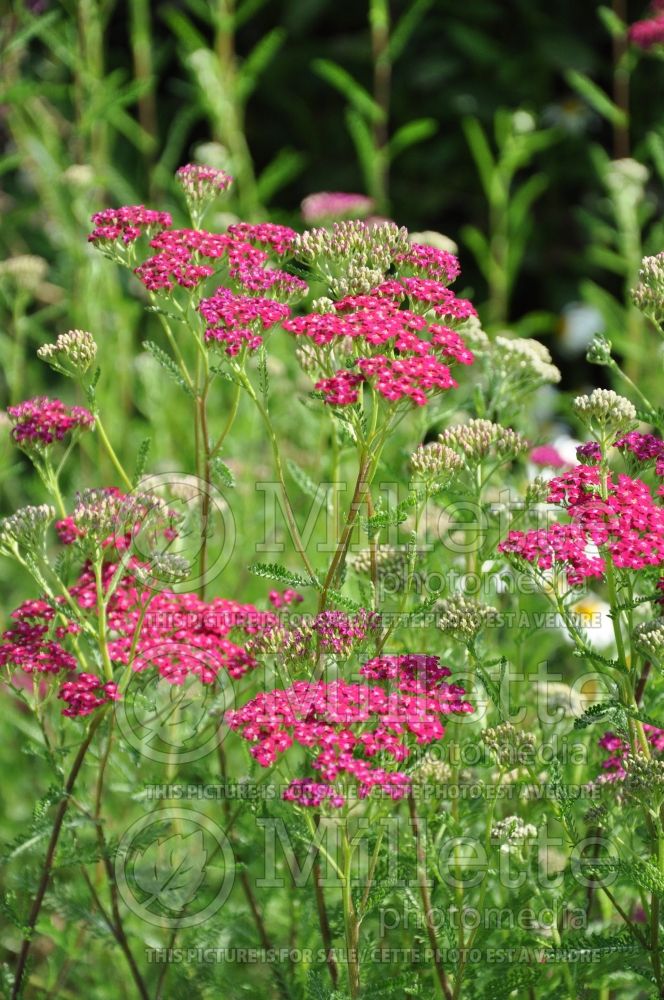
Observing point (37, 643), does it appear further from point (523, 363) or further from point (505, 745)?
point (523, 363)

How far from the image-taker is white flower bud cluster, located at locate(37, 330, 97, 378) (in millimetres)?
1999

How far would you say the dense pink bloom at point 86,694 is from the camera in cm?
188

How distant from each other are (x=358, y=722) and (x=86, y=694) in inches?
17.2

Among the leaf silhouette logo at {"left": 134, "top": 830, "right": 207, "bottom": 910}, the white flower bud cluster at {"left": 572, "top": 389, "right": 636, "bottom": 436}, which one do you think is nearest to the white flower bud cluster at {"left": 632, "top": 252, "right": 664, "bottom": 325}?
the white flower bud cluster at {"left": 572, "top": 389, "right": 636, "bottom": 436}

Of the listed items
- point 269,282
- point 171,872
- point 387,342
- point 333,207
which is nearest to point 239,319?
point 269,282

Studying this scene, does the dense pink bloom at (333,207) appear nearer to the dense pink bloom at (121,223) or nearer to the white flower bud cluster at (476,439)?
the dense pink bloom at (121,223)

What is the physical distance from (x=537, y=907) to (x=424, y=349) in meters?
0.94

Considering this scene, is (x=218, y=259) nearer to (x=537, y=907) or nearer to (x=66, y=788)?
(x=66, y=788)

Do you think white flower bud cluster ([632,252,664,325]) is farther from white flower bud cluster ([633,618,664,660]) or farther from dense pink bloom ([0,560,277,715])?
dense pink bloom ([0,560,277,715])

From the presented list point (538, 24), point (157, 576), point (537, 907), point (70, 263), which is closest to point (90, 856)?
point (157, 576)

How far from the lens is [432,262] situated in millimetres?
1984

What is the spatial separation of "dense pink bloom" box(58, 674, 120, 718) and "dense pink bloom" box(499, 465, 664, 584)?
0.63 m

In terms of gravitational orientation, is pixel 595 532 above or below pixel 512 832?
above

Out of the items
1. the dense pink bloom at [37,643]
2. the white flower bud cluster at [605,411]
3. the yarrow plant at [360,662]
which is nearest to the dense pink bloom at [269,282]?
the yarrow plant at [360,662]
